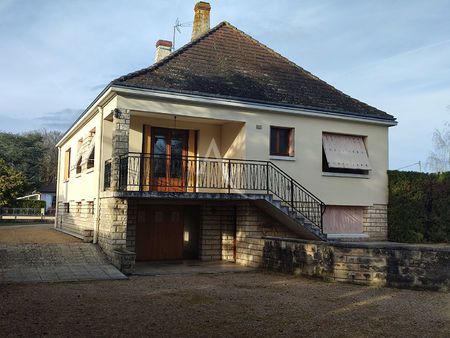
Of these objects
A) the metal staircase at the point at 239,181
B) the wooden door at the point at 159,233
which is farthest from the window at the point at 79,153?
the wooden door at the point at 159,233

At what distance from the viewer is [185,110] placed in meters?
13.5

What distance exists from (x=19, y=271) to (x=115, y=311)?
4.78m

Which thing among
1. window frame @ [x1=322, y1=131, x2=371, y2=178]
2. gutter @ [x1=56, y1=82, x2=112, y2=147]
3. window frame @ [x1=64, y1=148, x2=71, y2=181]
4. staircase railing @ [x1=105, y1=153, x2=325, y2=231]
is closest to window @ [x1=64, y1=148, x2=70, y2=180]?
window frame @ [x1=64, y1=148, x2=71, y2=181]

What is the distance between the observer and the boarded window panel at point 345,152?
15788 millimetres

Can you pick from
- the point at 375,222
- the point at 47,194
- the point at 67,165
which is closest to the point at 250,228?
the point at 375,222

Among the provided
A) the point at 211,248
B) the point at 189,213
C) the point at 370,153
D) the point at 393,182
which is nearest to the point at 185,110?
the point at 189,213

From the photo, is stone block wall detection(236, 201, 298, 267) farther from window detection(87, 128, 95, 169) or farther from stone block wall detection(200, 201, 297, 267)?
window detection(87, 128, 95, 169)

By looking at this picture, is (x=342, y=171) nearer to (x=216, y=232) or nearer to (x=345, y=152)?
(x=345, y=152)

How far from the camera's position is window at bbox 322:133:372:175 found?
15.8 meters

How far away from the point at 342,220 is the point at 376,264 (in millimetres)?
6494

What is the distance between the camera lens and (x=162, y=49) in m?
18.4

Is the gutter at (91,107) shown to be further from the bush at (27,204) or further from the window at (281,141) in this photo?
the bush at (27,204)

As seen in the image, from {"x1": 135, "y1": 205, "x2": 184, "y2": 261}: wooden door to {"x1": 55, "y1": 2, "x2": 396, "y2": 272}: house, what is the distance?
1.4 inches

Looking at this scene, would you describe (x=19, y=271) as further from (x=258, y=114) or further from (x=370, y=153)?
(x=370, y=153)
